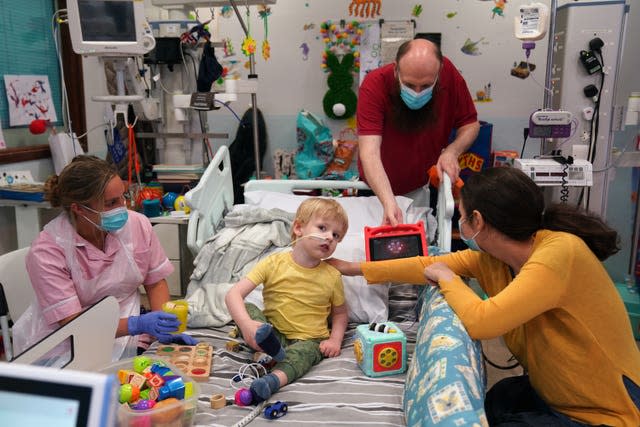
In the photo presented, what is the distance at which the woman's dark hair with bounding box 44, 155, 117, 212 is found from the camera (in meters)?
1.95

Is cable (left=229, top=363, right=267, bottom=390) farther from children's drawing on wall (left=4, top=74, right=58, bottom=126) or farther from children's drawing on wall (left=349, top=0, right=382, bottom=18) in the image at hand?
children's drawing on wall (left=349, top=0, right=382, bottom=18)

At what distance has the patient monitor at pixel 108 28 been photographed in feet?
10.3

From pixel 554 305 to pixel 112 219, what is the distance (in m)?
1.47

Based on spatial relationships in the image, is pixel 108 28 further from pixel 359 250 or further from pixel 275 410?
pixel 275 410

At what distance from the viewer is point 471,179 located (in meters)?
1.75

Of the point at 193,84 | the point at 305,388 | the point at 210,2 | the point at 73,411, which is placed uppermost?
the point at 210,2

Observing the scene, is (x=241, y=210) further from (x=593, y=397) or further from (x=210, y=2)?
(x=593, y=397)

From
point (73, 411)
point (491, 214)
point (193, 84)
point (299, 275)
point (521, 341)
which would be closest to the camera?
point (73, 411)

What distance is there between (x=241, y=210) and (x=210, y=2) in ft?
5.08

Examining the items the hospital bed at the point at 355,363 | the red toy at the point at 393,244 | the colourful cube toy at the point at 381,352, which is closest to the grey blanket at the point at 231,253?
the hospital bed at the point at 355,363

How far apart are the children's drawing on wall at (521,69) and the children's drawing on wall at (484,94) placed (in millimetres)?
211

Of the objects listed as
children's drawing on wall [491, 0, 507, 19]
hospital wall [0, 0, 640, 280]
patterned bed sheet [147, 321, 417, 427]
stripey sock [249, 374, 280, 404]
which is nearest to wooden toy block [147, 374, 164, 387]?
patterned bed sheet [147, 321, 417, 427]

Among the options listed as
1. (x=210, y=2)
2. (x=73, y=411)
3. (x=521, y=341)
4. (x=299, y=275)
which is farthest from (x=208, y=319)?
(x=210, y=2)

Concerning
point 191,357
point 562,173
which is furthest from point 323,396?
point 562,173
